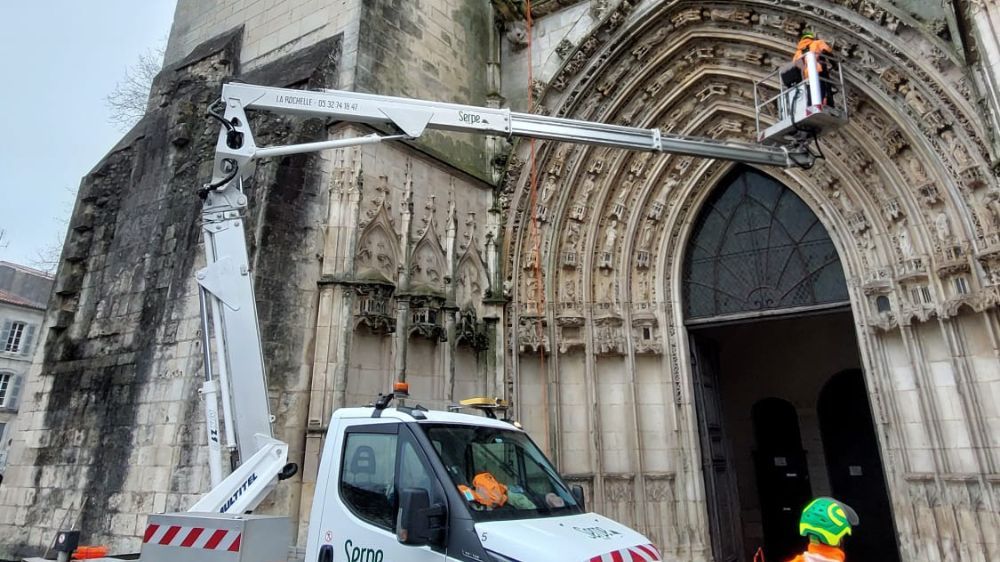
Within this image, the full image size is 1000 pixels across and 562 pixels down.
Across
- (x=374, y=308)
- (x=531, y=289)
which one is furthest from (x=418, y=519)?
(x=531, y=289)

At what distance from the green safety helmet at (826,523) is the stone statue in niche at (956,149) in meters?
4.99

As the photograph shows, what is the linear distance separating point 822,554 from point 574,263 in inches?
233

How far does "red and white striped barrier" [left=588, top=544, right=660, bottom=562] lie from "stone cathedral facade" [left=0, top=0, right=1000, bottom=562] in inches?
144

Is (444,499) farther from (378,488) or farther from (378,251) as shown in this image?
(378,251)

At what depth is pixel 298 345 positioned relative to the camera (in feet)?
19.2

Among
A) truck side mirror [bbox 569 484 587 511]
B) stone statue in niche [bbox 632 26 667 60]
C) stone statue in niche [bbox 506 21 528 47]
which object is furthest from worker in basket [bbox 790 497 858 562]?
stone statue in niche [bbox 506 21 528 47]

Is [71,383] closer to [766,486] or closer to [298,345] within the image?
[298,345]

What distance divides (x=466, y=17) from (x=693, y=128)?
387cm

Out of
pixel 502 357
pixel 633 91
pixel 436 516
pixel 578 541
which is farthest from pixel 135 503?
pixel 633 91

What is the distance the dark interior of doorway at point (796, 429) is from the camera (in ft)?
29.5

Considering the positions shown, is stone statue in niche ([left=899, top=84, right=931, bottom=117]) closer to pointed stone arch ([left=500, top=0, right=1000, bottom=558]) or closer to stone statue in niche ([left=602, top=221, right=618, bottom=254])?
pointed stone arch ([left=500, top=0, right=1000, bottom=558])

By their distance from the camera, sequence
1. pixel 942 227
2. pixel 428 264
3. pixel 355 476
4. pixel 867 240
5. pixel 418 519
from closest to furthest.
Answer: pixel 418 519 < pixel 355 476 < pixel 942 227 < pixel 867 240 < pixel 428 264

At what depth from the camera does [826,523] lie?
2.10 meters

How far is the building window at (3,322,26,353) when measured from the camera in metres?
22.2
